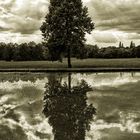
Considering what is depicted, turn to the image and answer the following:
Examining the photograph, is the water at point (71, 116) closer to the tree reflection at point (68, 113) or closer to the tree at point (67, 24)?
the tree reflection at point (68, 113)

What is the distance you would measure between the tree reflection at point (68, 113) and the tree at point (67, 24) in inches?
1472

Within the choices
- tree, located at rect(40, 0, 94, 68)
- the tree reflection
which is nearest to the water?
the tree reflection

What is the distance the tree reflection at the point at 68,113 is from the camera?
44.4ft

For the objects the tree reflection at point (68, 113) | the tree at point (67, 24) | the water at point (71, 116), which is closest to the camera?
the water at point (71, 116)

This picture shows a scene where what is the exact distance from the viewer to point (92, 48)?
153 metres

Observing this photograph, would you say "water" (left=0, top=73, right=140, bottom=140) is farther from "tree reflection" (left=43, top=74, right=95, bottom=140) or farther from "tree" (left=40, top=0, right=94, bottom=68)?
"tree" (left=40, top=0, right=94, bottom=68)

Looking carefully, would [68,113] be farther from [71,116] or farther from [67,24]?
[67,24]

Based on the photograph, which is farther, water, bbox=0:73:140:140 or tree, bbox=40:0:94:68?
tree, bbox=40:0:94:68

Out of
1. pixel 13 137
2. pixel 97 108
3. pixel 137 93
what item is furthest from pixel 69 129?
pixel 137 93

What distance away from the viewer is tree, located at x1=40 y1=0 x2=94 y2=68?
62688 mm

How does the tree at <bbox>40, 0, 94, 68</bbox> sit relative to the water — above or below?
above

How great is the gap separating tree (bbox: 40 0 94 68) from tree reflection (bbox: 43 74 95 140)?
37.4 m

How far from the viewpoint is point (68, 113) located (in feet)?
57.6

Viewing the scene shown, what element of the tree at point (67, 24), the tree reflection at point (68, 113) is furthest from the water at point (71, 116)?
the tree at point (67, 24)
